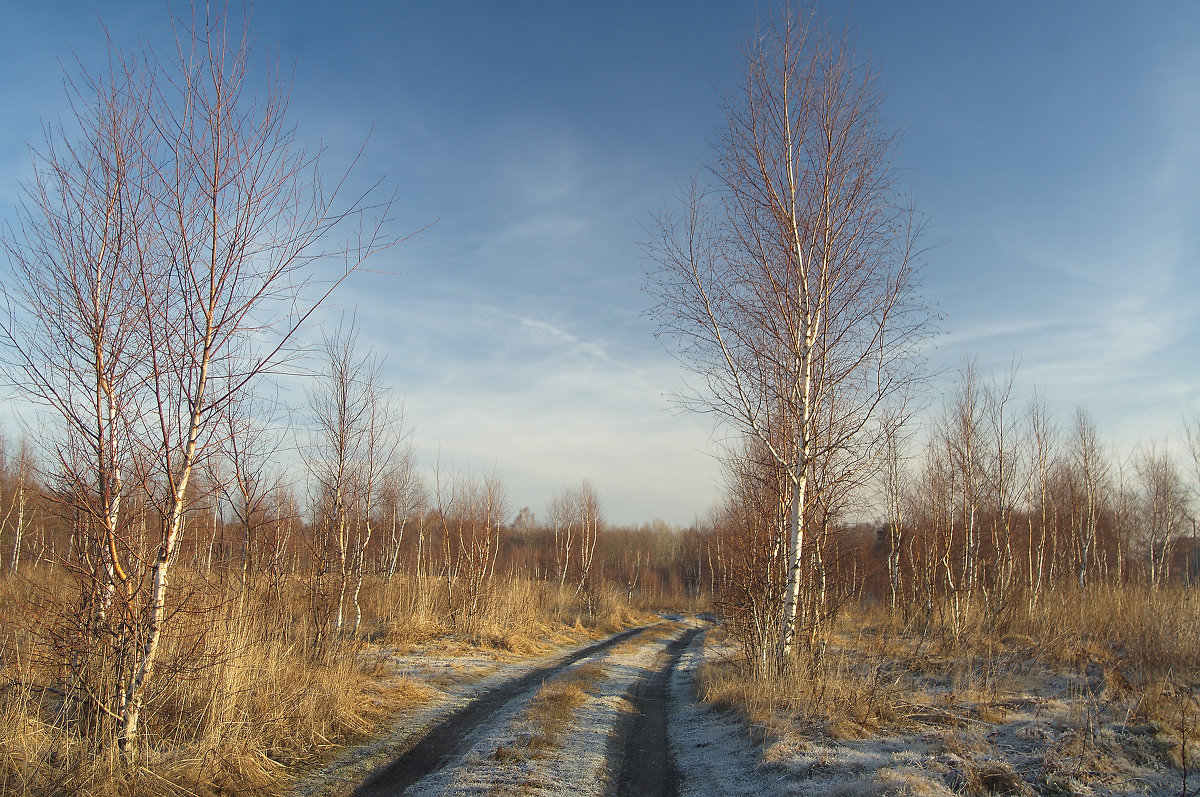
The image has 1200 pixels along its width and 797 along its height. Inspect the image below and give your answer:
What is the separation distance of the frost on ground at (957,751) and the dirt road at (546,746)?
1.78 feet

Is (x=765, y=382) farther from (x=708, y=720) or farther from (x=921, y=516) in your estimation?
(x=921, y=516)

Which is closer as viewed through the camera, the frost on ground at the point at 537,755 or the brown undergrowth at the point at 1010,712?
the brown undergrowth at the point at 1010,712

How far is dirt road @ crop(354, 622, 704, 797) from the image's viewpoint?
5.45 m

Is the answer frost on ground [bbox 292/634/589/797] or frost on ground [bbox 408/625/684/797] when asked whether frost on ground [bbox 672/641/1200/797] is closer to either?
frost on ground [bbox 408/625/684/797]

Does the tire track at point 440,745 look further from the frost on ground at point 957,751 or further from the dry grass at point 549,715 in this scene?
the frost on ground at point 957,751

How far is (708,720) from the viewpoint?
8422 mm

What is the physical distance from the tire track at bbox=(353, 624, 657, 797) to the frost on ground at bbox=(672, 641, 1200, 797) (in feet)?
8.43

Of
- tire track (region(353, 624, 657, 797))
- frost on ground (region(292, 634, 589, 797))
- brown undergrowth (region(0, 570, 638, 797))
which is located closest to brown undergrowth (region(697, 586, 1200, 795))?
tire track (region(353, 624, 657, 797))

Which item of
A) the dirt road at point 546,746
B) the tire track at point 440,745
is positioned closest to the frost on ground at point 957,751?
the dirt road at point 546,746

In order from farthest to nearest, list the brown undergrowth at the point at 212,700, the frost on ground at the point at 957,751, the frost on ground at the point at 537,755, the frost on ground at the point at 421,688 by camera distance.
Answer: the frost on ground at the point at 421,688, the frost on ground at the point at 537,755, the frost on ground at the point at 957,751, the brown undergrowth at the point at 212,700

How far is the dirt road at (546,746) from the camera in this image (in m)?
5.45

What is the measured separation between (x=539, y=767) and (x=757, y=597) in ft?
16.9

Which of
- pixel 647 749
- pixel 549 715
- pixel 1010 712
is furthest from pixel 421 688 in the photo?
pixel 1010 712

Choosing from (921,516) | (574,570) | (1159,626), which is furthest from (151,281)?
(574,570)
